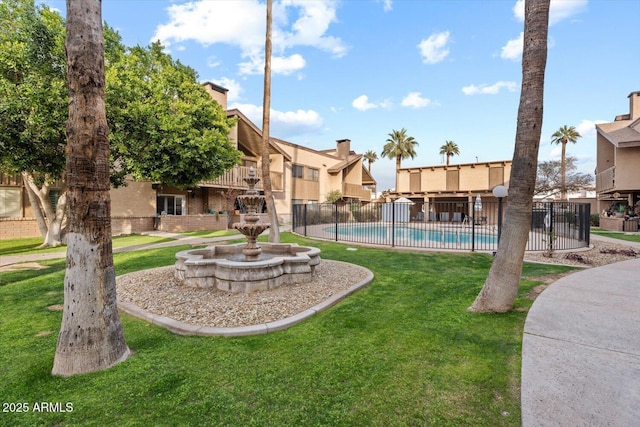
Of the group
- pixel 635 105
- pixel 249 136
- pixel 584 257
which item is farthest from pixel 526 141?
pixel 635 105

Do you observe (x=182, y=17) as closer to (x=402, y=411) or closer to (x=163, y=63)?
(x=163, y=63)

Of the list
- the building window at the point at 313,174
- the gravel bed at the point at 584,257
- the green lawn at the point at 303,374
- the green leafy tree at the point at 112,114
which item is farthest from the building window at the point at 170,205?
the gravel bed at the point at 584,257

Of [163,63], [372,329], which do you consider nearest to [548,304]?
[372,329]

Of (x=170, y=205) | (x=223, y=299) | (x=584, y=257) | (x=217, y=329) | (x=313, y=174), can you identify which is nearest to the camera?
(x=217, y=329)

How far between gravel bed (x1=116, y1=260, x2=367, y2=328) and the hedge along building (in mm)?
11543

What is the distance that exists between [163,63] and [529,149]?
19435mm

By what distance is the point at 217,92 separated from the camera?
22.4 meters

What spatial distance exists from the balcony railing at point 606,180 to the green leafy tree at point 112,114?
2624cm

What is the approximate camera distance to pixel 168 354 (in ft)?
11.9

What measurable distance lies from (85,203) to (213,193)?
2049 centimetres

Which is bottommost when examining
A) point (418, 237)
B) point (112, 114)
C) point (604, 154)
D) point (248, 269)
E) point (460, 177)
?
point (418, 237)

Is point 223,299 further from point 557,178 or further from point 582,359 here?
point 557,178

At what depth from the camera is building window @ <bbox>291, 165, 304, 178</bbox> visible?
2933 centimetres

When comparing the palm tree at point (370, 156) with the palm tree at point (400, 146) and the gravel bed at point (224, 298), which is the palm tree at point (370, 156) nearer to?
the palm tree at point (400, 146)
